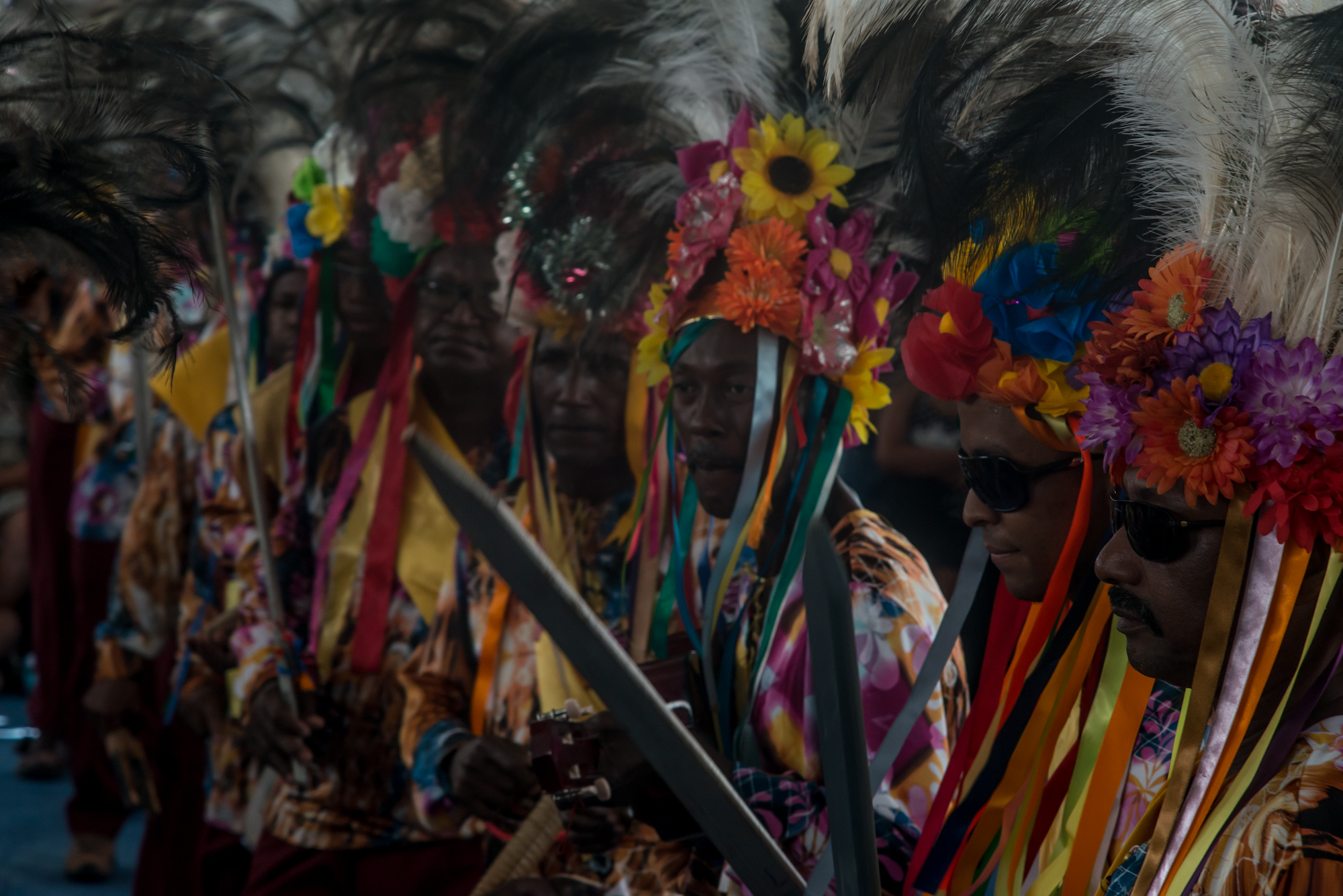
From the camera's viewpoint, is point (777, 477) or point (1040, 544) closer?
point (1040, 544)

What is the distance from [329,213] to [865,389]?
6.34 feet

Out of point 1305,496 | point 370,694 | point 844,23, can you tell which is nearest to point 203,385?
point 370,694

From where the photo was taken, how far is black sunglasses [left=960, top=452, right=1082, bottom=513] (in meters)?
1.60

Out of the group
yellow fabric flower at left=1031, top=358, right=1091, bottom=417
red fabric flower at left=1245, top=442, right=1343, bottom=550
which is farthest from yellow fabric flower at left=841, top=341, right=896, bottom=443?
red fabric flower at left=1245, top=442, right=1343, bottom=550

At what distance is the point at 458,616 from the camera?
2.86m

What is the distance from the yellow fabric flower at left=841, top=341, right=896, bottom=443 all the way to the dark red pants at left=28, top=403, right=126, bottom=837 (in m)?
3.46

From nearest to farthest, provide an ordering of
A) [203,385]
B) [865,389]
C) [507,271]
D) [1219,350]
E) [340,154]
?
[1219,350]
[865,389]
[507,271]
[340,154]
[203,385]

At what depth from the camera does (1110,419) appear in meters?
1.38

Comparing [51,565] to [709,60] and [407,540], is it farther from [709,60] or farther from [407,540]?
[709,60]

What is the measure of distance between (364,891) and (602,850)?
1.05 m

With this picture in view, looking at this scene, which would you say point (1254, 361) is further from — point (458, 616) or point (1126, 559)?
point (458, 616)

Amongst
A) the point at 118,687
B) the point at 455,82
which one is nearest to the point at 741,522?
the point at 455,82

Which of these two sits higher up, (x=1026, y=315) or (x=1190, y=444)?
(x=1026, y=315)

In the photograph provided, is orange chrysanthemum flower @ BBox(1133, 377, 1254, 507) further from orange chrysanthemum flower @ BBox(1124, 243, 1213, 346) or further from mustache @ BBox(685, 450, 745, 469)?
mustache @ BBox(685, 450, 745, 469)
